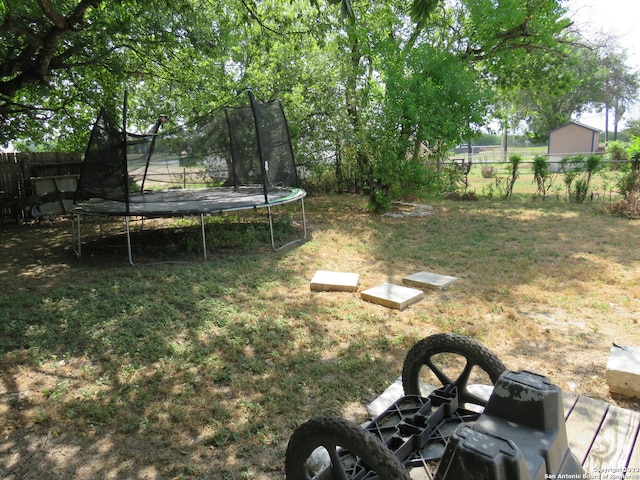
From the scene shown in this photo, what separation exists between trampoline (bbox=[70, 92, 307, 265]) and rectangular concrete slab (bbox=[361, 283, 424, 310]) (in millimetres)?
2550

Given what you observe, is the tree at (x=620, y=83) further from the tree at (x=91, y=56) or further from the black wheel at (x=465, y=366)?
the black wheel at (x=465, y=366)

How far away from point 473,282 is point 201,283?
3.32m

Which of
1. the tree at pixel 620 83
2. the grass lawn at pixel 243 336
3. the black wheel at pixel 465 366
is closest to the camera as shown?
the black wheel at pixel 465 366

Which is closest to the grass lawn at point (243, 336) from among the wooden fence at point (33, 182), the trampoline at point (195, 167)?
the trampoline at point (195, 167)

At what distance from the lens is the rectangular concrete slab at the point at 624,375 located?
102 inches

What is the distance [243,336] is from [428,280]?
92.7 inches

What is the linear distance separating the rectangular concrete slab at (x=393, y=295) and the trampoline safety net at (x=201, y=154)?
3083 mm

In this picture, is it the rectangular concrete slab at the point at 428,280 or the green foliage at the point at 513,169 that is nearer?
the rectangular concrete slab at the point at 428,280

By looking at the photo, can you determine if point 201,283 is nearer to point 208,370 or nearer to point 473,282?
point 208,370

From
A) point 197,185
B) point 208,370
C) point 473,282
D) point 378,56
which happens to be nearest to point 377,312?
point 473,282

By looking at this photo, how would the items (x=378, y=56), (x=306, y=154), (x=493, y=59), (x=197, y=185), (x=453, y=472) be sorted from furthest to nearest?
(x=493, y=59) → (x=306, y=154) → (x=378, y=56) → (x=197, y=185) → (x=453, y=472)

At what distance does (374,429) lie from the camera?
73.7 inches

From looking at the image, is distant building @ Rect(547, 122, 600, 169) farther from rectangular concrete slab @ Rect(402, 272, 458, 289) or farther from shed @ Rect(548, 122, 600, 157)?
rectangular concrete slab @ Rect(402, 272, 458, 289)

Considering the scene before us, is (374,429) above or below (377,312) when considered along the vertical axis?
above
